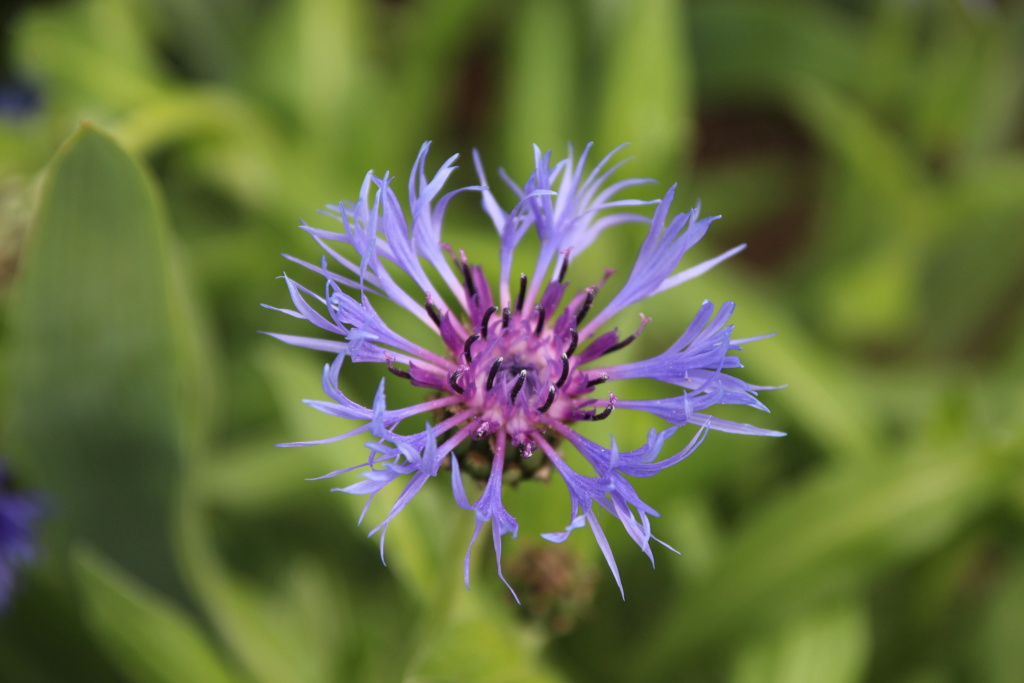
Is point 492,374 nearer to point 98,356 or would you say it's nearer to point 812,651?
point 98,356

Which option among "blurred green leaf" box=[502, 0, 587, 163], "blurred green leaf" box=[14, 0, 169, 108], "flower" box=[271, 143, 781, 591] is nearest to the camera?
"flower" box=[271, 143, 781, 591]

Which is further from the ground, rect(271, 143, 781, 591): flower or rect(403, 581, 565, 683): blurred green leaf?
rect(271, 143, 781, 591): flower

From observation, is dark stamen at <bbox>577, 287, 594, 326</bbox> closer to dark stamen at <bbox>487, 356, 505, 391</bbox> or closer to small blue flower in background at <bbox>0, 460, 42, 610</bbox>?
dark stamen at <bbox>487, 356, 505, 391</bbox>

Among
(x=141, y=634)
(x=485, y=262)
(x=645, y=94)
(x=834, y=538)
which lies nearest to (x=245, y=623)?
(x=141, y=634)

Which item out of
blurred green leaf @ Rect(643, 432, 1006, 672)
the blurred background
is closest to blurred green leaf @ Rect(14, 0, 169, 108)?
the blurred background

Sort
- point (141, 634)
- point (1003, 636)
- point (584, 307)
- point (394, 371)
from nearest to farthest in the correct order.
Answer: point (394, 371) → point (584, 307) → point (141, 634) → point (1003, 636)

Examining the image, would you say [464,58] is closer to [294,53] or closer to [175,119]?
[294,53]

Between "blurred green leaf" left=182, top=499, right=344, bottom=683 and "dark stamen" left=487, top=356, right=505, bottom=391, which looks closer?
"dark stamen" left=487, top=356, right=505, bottom=391
